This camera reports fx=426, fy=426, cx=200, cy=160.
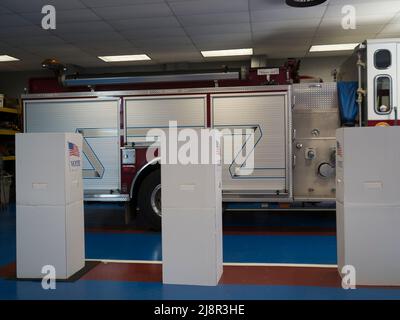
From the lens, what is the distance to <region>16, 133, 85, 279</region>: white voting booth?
4.30m

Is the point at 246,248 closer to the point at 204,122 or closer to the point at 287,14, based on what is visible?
the point at 204,122

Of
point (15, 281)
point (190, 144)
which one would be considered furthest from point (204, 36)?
point (15, 281)

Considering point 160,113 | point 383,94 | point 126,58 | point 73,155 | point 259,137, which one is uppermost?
point 126,58

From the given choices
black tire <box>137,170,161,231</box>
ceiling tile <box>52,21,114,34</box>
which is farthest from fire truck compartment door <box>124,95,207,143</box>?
ceiling tile <box>52,21,114,34</box>

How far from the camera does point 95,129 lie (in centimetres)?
673

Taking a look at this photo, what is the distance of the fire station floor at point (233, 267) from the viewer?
3816mm

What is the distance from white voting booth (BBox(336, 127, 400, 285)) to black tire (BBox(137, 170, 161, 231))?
3289 millimetres

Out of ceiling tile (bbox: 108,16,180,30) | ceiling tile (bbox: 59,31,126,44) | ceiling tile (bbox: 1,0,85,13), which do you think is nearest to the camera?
ceiling tile (bbox: 1,0,85,13)

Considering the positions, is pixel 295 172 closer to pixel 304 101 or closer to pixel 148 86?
pixel 304 101

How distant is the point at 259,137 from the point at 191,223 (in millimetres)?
2677

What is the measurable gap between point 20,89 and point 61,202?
34.9 feet

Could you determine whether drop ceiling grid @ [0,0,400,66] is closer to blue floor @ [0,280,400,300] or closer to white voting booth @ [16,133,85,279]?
white voting booth @ [16,133,85,279]

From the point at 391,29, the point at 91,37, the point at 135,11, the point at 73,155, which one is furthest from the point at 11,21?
the point at 391,29

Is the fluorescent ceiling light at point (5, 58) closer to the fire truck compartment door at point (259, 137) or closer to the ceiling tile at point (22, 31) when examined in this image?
the ceiling tile at point (22, 31)
